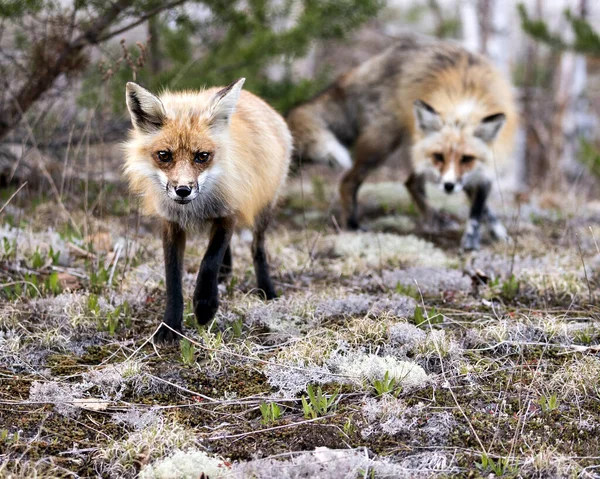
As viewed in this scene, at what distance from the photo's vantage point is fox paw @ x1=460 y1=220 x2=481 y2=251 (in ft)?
23.1

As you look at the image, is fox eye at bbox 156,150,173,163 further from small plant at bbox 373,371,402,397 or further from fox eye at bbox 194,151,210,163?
small plant at bbox 373,371,402,397

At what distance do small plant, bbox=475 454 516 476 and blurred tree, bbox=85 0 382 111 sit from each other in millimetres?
5248

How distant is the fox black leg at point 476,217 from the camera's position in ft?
23.2

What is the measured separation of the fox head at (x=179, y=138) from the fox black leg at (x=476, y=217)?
387cm

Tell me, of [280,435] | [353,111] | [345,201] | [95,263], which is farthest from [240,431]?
[353,111]

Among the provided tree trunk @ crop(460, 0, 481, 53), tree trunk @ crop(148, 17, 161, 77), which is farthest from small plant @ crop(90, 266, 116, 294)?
tree trunk @ crop(460, 0, 481, 53)

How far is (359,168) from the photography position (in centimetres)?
809

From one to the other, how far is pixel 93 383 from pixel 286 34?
514cm

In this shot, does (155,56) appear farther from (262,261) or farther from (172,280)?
(172,280)

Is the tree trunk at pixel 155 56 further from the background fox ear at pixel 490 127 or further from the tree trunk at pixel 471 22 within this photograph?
the tree trunk at pixel 471 22

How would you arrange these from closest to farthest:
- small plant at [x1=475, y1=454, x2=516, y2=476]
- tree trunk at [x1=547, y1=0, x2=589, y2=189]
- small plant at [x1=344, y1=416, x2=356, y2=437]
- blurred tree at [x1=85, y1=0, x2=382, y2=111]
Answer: small plant at [x1=475, y1=454, x2=516, y2=476]
small plant at [x1=344, y1=416, x2=356, y2=437]
blurred tree at [x1=85, y1=0, x2=382, y2=111]
tree trunk at [x1=547, y1=0, x2=589, y2=189]

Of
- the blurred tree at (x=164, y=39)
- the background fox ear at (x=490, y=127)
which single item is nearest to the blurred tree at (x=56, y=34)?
the blurred tree at (x=164, y=39)

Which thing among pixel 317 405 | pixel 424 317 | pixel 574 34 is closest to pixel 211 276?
pixel 317 405

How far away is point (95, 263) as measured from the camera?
525 centimetres
